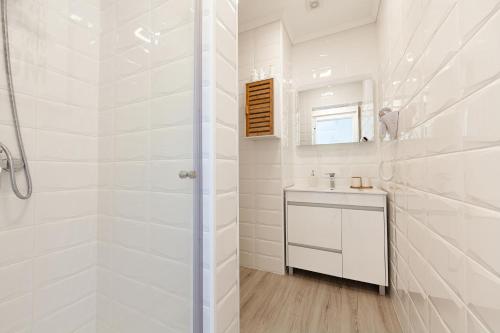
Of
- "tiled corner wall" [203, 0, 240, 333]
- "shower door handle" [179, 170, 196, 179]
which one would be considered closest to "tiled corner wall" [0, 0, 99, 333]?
"shower door handle" [179, 170, 196, 179]

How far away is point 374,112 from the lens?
6.57 ft

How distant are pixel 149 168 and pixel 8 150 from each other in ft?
1.73

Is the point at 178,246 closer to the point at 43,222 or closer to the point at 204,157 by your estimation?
the point at 204,157

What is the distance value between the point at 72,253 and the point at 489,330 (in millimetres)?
1462

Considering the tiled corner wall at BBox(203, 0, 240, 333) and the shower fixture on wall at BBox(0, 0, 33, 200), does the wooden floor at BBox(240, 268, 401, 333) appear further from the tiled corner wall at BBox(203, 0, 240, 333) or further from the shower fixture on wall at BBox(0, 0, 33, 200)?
the shower fixture on wall at BBox(0, 0, 33, 200)

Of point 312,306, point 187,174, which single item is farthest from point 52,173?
point 312,306

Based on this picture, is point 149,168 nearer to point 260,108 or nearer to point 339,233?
point 260,108

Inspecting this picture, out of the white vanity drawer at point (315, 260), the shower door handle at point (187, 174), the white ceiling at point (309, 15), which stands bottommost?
the white vanity drawer at point (315, 260)

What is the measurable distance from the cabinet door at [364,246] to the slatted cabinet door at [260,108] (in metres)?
0.99

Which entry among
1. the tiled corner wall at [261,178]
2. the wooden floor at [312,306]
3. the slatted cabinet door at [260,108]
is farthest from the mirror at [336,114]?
the wooden floor at [312,306]

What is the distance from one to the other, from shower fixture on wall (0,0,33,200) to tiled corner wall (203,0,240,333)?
0.79 metres

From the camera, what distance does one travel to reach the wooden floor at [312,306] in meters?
1.30

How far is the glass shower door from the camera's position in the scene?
718 mm

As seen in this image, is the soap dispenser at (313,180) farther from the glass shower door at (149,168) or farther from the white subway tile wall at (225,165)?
the glass shower door at (149,168)
